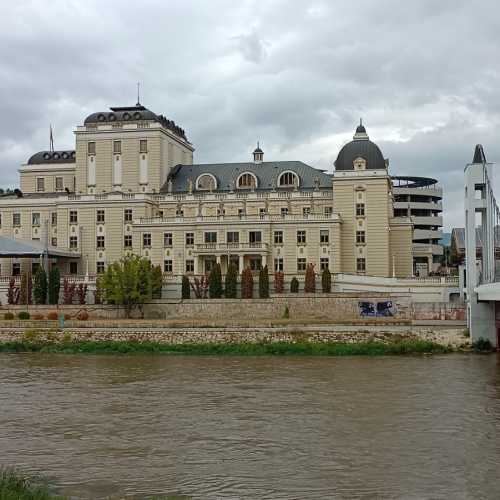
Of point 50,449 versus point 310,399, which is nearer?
point 50,449

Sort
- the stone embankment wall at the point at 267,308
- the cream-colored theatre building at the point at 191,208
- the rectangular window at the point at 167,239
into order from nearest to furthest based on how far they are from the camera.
Answer: the stone embankment wall at the point at 267,308 < the cream-colored theatre building at the point at 191,208 < the rectangular window at the point at 167,239

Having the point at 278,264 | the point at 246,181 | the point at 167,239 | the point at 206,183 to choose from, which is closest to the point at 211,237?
the point at 167,239

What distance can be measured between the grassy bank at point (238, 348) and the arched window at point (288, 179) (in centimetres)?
2990

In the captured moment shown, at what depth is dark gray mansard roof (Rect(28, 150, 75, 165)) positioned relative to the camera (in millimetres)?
90688

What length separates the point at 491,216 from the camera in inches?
2007

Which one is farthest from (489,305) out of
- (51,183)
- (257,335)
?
(51,183)

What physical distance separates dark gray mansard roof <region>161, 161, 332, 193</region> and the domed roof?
3.78m

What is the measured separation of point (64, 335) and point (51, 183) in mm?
35391

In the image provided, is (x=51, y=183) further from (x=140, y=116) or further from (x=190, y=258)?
(x=190, y=258)

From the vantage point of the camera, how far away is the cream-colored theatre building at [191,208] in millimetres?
75500

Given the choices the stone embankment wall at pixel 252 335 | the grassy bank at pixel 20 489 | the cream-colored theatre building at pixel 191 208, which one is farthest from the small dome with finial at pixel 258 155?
the grassy bank at pixel 20 489

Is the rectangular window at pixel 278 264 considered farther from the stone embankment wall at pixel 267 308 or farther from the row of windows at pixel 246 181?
the stone embankment wall at pixel 267 308

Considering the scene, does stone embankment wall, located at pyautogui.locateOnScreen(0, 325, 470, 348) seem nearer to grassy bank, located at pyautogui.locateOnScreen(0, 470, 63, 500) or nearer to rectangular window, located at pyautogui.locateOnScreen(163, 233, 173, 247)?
rectangular window, located at pyautogui.locateOnScreen(163, 233, 173, 247)

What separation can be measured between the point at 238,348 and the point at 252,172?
1280 inches
